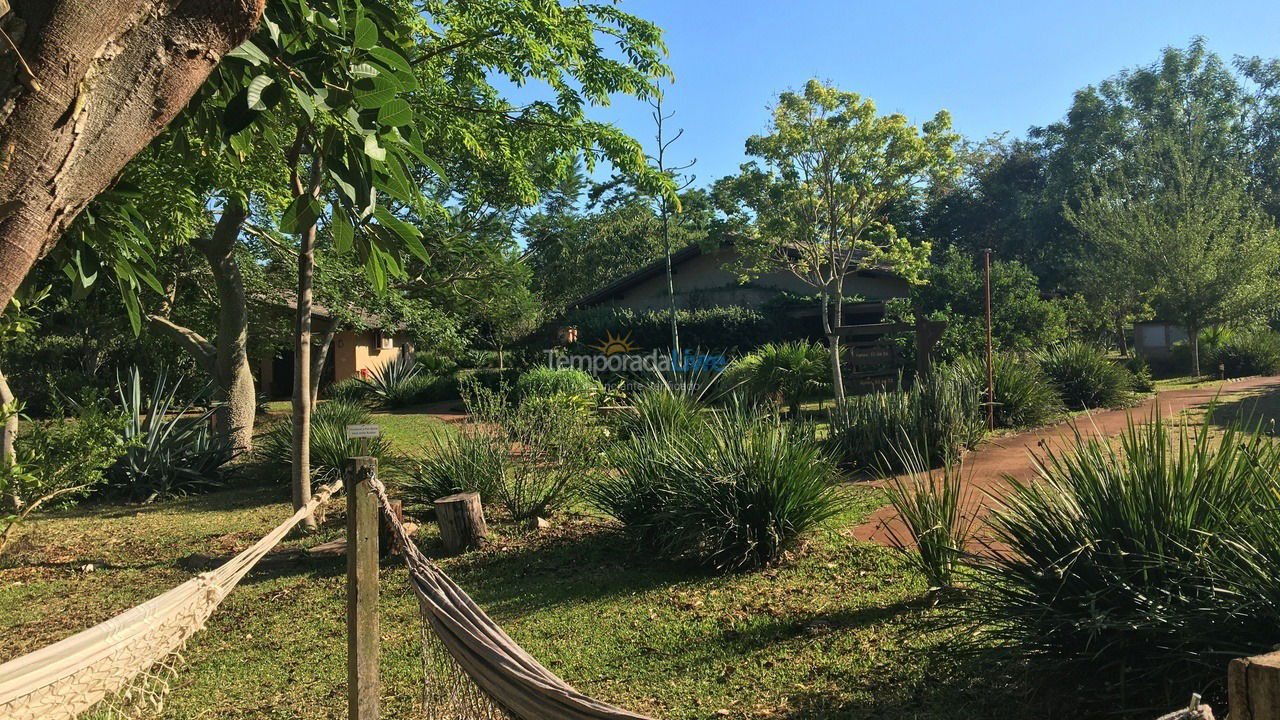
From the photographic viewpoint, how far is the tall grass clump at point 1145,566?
118 inches

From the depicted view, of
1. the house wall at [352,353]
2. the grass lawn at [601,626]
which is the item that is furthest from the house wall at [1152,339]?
the house wall at [352,353]

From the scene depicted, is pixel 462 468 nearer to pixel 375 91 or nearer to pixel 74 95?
pixel 375 91

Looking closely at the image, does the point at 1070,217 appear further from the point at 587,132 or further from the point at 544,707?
the point at 544,707

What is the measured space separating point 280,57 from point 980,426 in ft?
33.1

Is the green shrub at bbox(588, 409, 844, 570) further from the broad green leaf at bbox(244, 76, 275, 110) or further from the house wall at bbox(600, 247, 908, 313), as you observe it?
the house wall at bbox(600, 247, 908, 313)

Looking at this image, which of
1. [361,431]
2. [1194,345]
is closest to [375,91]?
[361,431]

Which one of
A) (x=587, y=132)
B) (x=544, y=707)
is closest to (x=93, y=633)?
(x=544, y=707)

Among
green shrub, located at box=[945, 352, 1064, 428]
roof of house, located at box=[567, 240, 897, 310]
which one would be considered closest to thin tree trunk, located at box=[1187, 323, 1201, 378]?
green shrub, located at box=[945, 352, 1064, 428]

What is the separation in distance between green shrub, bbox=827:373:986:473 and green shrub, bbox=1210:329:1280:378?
1450 centimetres

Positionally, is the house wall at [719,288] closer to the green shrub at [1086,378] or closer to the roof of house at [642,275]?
the roof of house at [642,275]

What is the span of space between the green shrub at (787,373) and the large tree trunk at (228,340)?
9185 millimetres

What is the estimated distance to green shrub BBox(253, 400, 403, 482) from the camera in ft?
32.8

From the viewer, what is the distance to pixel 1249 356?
69.0ft

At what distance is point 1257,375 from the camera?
20.6m
